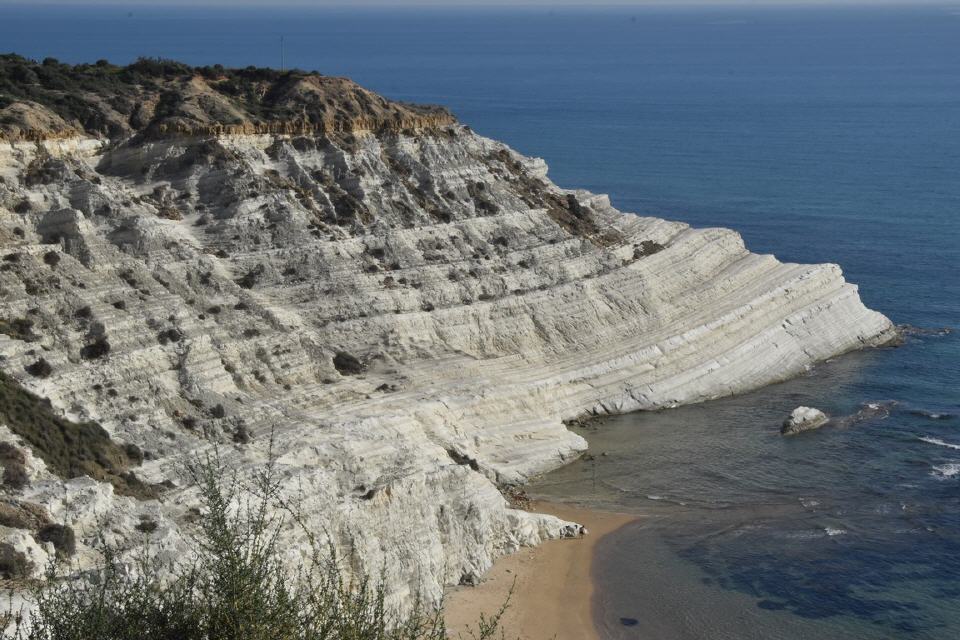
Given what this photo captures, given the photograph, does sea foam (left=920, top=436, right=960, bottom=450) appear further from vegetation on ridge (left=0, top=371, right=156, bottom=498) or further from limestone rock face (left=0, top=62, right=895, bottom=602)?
vegetation on ridge (left=0, top=371, right=156, bottom=498)

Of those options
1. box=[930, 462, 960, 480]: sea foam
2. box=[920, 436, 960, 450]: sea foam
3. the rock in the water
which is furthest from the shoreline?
box=[920, 436, 960, 450]: sea foam

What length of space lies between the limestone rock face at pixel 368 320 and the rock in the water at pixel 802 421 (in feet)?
16.2

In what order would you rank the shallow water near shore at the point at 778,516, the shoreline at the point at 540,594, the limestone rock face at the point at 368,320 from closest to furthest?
the shoreline at the point at 540,594
the shallow water near shore at the point at 778,516
the limestone rock face at the point at 368,320

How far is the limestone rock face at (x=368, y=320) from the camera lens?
37500 millimetres

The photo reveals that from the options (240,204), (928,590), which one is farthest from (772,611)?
(240,204)

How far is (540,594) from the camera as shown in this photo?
37469 mm

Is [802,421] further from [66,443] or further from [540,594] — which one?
[66,443]

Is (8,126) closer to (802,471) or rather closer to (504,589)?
(504,589)

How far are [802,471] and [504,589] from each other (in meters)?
15.1

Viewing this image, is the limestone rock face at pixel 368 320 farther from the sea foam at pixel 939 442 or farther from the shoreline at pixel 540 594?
the sea foam at pixel 939 442

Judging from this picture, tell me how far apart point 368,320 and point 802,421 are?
18.3 m

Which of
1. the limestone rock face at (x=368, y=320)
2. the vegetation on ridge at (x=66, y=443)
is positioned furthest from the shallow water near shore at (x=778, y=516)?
the vegetation on ridge at (x=66, y=443)

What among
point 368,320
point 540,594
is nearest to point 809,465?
point 540,594

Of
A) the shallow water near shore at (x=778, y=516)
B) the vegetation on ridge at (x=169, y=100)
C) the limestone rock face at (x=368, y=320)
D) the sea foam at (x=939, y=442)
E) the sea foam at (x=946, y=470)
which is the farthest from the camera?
the vegetation on ridge at (x=169, y=100)
